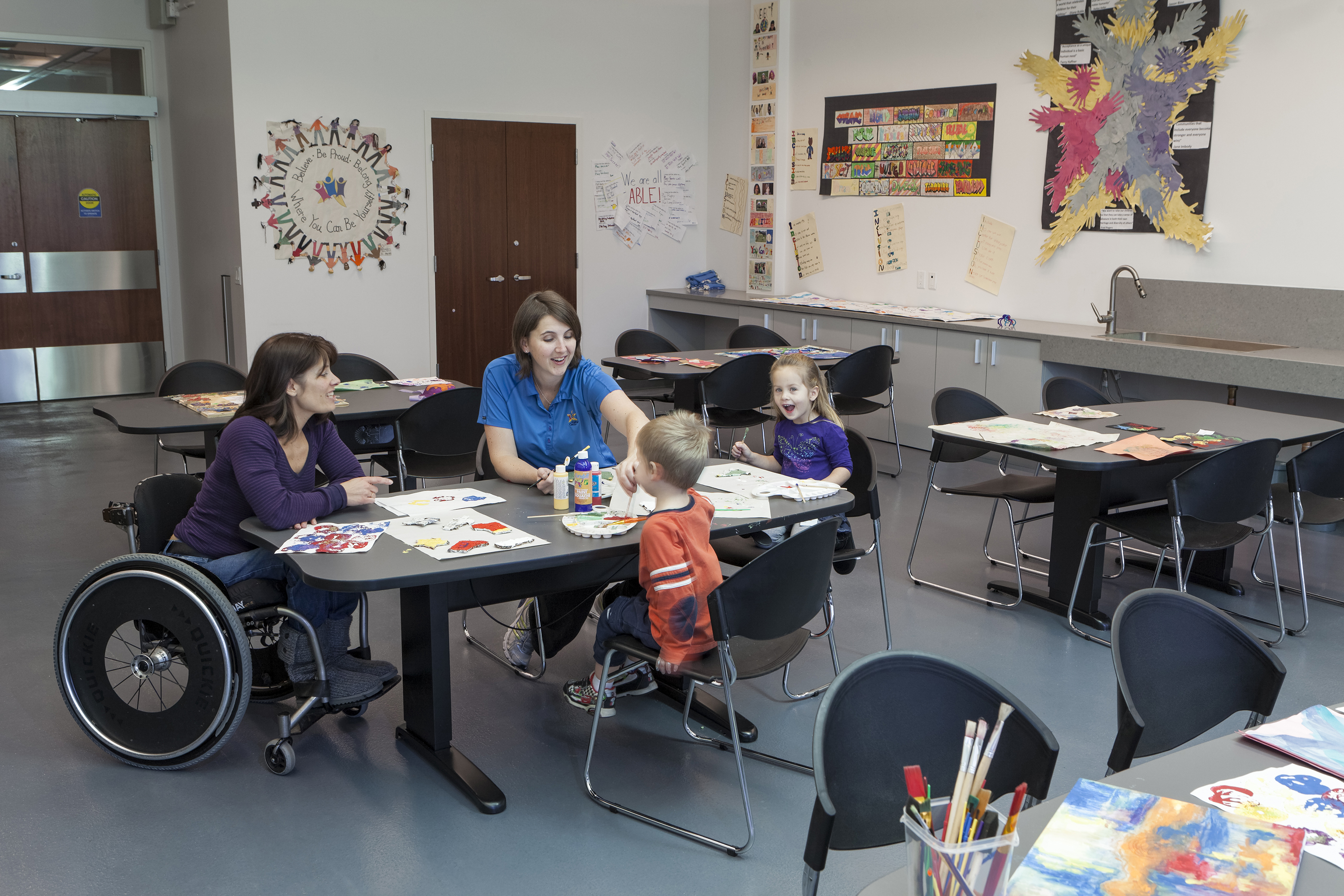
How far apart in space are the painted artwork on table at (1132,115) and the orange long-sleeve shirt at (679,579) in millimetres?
4428

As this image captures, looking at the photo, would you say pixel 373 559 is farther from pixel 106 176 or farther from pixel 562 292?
pixel 106 176

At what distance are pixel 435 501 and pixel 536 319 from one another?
626 millimetres

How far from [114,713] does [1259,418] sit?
4.22 m

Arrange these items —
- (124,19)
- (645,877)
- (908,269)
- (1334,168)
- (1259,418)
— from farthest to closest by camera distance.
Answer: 1. (124,19)
2. (908,269)
3. (1334,168)
4. (1259,418)
5. (645,877)

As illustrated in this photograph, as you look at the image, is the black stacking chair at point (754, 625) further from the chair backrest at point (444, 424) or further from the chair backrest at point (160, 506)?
the chair backrest at point (444, 424)

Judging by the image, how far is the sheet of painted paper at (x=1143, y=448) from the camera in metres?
3.71

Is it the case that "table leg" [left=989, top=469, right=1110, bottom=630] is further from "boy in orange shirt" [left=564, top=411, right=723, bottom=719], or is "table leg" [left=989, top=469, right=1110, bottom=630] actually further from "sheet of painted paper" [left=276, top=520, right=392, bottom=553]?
"sheet of painted paper" [left=276, top=520, right=392, bottom=553]

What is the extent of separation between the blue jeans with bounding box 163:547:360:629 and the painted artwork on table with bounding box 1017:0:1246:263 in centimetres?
495

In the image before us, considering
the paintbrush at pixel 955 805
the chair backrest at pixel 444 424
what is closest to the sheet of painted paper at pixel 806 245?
the chair backrest at pixel 444 424

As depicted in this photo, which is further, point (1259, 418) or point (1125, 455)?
point (1259, 418)

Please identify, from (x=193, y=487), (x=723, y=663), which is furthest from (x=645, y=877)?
(x=193, y=487)

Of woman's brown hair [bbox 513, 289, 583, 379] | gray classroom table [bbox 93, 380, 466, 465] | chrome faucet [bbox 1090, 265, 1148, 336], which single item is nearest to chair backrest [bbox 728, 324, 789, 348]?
chrome faucet [bbox 1090, 265, 1148, 336]

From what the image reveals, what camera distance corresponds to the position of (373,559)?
2.46 m

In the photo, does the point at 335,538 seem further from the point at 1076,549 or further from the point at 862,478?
the point at 1076,549
